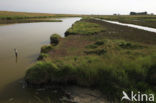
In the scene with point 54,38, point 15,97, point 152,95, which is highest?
point 54,38

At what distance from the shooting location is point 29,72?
18.7 ft

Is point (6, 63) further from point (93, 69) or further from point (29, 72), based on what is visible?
point (93, 69)

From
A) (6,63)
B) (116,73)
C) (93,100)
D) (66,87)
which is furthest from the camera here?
(6,63)

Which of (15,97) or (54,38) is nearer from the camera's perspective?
(15,97)

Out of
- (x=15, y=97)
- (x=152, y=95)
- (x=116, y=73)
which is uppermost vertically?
(x=116, y=73)

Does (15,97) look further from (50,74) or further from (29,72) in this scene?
(50,74)

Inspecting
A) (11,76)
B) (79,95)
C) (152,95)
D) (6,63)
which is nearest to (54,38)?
(6,63)

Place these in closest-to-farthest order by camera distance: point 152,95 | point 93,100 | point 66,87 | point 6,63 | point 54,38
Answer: point 152,95, point 93,100, point 66,87, point 6,63, point 54,38

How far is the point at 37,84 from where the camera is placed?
5.59 meters

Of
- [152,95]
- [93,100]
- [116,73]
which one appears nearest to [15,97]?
[93,100]

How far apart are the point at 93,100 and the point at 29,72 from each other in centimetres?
304

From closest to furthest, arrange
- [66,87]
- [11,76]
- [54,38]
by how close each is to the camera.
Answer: [66,87], [11,76], [54,38]

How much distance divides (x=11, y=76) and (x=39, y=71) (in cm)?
210

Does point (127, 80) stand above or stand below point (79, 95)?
above
